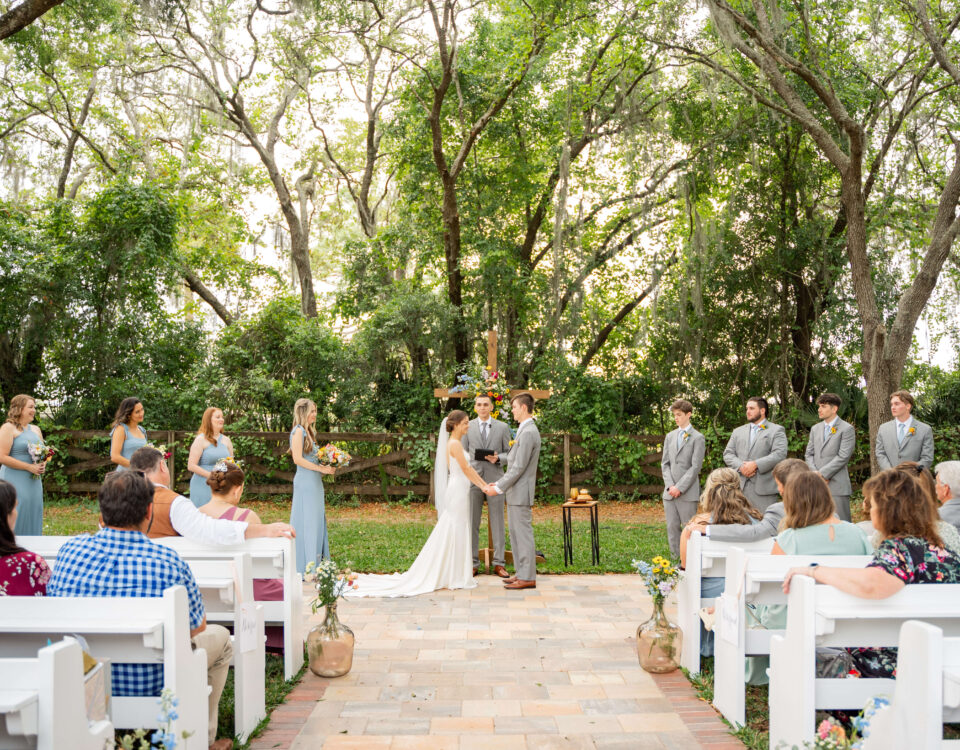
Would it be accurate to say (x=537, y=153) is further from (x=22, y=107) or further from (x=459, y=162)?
(x=22, y=107)

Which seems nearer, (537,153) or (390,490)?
(390,490)

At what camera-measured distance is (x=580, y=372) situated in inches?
543

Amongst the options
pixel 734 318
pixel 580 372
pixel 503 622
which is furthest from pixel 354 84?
pixel 503 622

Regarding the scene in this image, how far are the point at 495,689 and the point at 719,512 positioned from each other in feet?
5.48

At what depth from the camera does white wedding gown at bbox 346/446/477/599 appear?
6.99 metres

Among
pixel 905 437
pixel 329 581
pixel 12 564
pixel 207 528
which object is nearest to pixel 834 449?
pixel 905 437

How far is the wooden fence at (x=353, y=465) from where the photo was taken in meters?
13.0

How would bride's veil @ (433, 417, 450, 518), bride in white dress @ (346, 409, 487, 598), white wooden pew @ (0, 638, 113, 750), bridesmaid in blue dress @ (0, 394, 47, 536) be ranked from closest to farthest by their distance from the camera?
white wooden pew @ (0, 638, 113, 750) < bridesmaid in blue dress @ (0, 394, 47, 536) < bride in white dress @ (346, 409, 487, 598) < bride's veil @ (433, 417, 450, 518)

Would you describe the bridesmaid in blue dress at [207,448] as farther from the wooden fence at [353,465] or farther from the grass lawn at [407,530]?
the wooden fence at [353,465]

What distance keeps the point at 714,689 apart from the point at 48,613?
3.24 m

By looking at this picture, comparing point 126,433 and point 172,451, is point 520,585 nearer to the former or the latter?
point 126,433

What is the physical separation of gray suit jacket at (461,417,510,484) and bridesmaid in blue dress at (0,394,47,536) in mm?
3765

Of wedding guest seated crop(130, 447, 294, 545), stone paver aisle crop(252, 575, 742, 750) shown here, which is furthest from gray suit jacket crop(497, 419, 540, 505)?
wedding guest seated crop(130, 447, 294, 545)

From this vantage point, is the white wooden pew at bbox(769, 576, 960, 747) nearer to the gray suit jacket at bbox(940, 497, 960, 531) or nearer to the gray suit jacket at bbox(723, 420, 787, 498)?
the gray suit jacket at bbox(940, 497, 960, 531)
